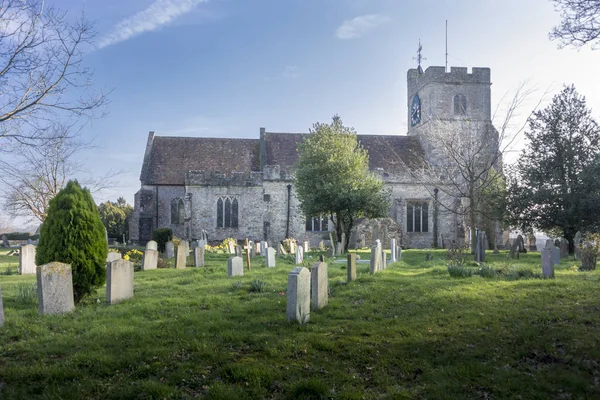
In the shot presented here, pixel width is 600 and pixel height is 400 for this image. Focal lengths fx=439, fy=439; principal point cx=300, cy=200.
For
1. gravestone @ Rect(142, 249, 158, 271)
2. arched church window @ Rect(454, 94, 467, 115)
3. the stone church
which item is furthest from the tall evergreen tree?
gravestone @ Rect(142, 249, 158, 271)

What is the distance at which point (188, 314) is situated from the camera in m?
6.72

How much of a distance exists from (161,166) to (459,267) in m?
22.5

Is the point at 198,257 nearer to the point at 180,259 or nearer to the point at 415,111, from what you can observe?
the point at 180,259

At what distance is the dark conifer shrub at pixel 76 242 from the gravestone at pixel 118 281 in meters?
0.27

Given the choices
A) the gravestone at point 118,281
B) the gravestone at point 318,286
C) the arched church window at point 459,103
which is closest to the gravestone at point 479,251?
the gravestone at point 318,286

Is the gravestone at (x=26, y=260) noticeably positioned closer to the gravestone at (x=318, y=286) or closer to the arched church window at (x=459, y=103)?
the gravestone at (x=318, y=286)

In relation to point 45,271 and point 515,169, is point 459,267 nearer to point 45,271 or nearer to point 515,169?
point 45,271

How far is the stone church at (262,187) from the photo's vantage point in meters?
27.0

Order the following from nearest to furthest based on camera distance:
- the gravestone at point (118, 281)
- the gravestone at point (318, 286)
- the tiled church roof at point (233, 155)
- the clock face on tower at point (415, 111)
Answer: the gravestone at point (318, 286) → the gravestone at point (118, 281) → the tiled church roof at point (233, 155) → the clock face on tower at point (415, 111)

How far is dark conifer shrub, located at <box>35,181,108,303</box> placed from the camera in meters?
7.60

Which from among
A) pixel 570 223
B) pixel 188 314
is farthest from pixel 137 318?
pixel 570 223

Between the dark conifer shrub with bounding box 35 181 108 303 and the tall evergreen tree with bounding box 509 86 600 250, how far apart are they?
19626 mm

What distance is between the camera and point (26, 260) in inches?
518

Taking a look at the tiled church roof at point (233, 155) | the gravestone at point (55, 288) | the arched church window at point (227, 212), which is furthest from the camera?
the tiled church roof at point (233, 155)
